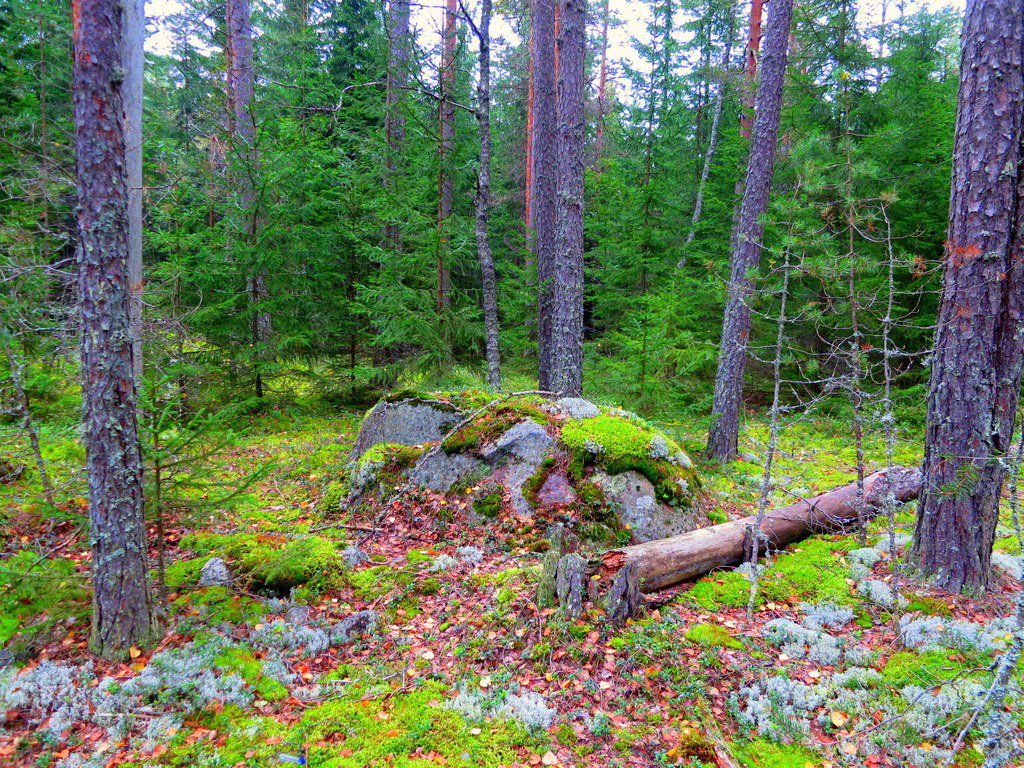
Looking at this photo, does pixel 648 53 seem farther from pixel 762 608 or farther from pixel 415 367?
pixel 762 608

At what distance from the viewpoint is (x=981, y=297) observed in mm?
4281

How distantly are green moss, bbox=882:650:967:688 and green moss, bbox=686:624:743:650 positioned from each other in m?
0.98

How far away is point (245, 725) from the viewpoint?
344 cm

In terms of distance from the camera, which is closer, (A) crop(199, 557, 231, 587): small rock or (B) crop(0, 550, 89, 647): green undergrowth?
(B) crop(0, 550, 89, 647): green undergrowth

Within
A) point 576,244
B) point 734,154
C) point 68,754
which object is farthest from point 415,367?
point 734,154

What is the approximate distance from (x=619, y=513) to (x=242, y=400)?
350 inches

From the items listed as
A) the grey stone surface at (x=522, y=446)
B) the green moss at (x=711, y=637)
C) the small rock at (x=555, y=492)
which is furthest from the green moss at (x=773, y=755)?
the grey stone surface at (x=522, y=446)

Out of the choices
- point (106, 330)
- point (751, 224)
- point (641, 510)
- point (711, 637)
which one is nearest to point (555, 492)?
point (641, 510)

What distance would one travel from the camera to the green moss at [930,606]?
422 centimetres

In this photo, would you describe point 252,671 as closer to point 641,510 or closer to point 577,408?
point 641,510

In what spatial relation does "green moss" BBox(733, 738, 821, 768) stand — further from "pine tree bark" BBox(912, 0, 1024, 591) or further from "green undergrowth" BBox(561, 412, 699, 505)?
"green undergrowth" BBox(561, 412, 699, 505)

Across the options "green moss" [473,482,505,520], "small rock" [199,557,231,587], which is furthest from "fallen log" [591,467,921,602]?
"small rock" [199,557,231,587]

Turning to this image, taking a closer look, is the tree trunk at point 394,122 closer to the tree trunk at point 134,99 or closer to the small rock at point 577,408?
the tree trunk at point 134,99

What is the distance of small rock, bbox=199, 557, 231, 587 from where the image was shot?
189 inches
